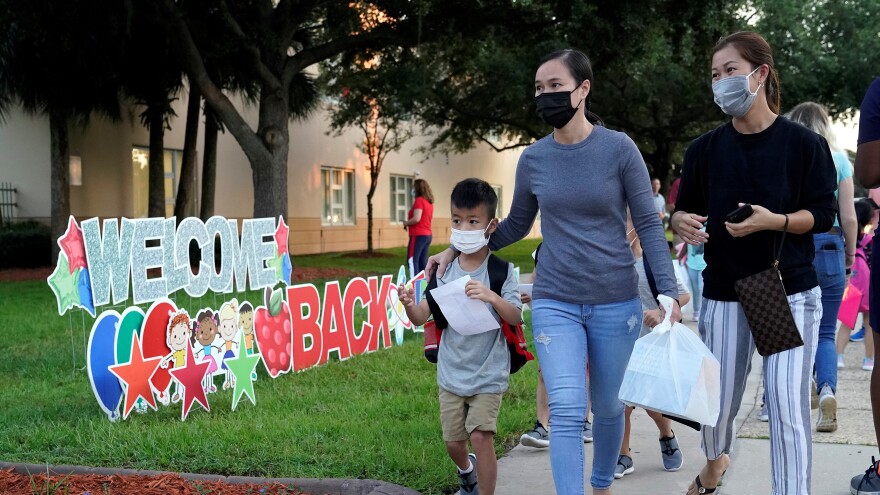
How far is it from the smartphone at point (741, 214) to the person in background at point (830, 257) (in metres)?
2.10

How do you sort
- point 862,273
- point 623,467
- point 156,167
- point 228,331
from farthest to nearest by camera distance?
point 156,167, point 862,273, point 228,331, point 623,467

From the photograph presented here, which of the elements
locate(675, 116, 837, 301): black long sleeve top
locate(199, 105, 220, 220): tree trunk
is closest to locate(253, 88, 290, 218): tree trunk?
locate(199, 105, 220, 220): tree trunk

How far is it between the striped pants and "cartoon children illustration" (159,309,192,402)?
3729mm

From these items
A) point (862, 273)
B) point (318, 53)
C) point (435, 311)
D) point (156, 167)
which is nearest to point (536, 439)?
point (435, 311)

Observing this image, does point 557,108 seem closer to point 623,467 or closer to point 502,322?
point 502,322

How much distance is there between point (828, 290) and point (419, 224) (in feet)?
29.1

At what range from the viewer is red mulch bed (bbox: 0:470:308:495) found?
4.04m

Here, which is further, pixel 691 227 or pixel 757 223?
pixel 691 227

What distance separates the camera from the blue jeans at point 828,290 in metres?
5.44

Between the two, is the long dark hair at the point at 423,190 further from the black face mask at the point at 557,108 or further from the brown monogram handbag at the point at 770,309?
the brown monogram handbag at the point at 770,309

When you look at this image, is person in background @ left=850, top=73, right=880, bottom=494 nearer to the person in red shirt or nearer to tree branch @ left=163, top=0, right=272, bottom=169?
the person in red shirt

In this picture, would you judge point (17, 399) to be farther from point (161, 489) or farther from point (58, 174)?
point (58, 174)

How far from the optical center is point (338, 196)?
1196 inches

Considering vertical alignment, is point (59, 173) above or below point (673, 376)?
above
